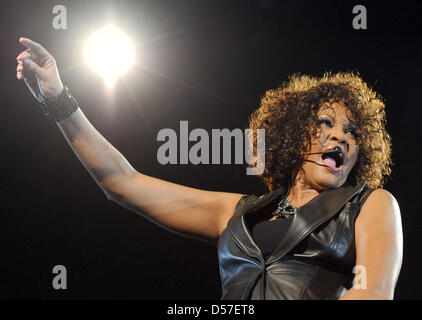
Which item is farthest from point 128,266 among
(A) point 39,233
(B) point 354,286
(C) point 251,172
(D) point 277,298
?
(B) point 354,286

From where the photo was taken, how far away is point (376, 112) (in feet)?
6.47

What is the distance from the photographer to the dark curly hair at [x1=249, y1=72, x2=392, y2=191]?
1.90 m

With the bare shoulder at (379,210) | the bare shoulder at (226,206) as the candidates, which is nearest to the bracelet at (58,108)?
the bare shoulder at (226,206)

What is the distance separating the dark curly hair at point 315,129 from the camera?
6.25 ft

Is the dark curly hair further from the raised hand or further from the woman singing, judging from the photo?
the raised hand

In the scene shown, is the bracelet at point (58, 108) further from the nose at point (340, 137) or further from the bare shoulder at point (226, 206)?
the nose at point (340, 137)

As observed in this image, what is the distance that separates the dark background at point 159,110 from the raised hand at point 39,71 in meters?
0.80

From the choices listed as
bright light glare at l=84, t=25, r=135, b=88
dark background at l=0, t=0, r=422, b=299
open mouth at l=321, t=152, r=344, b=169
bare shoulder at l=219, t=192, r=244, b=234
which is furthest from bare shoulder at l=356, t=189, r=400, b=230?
bright light glare at l=84, t=25, r=135, b=88

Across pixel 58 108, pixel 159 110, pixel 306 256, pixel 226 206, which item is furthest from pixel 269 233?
pixel 159 110

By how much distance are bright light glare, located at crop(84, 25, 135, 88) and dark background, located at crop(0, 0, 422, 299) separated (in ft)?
0.15

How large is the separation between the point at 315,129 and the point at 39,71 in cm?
92

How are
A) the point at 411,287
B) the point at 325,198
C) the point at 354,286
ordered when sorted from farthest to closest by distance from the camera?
the point at 411,287 → the point at 325,198 → the point at 354,286
